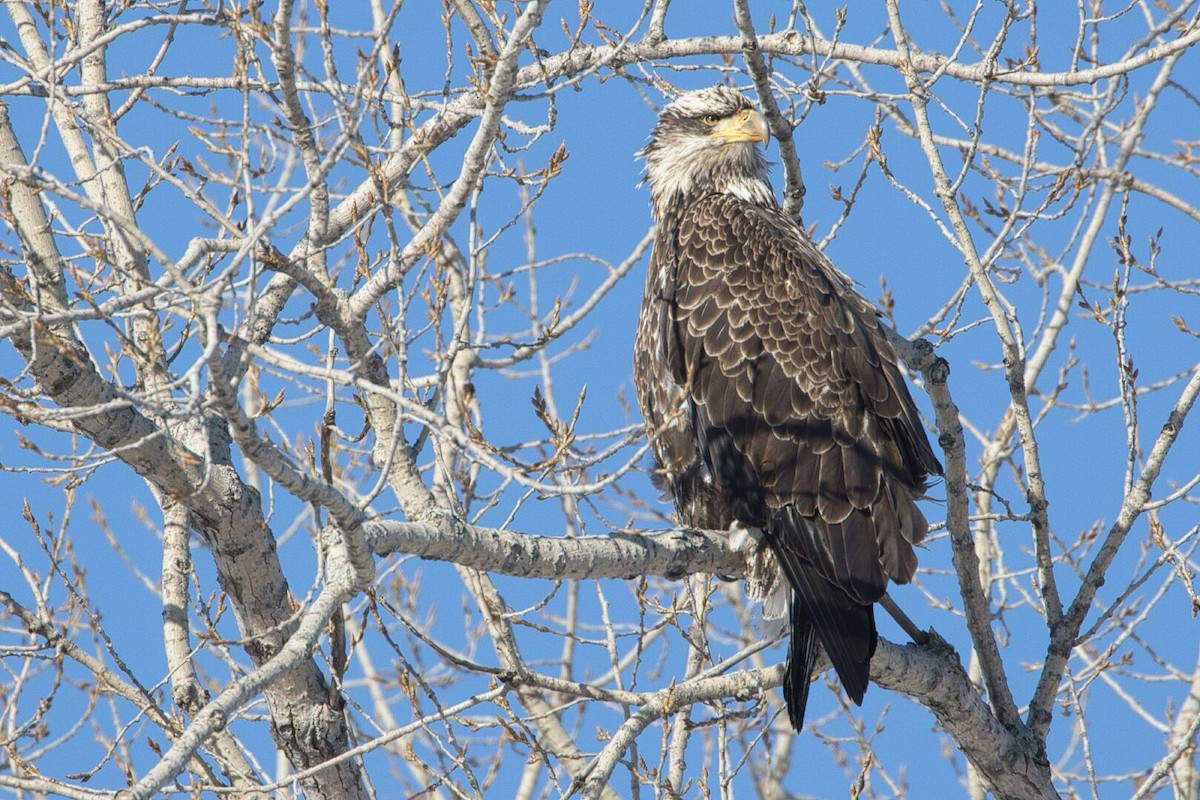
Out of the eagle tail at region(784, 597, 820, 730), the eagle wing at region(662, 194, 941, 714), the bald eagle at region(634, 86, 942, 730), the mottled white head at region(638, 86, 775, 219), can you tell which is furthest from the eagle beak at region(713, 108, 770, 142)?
the eagle tail at region(784, 597, 820, 730)

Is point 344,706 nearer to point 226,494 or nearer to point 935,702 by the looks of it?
point 226,494

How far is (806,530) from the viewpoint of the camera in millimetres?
4555

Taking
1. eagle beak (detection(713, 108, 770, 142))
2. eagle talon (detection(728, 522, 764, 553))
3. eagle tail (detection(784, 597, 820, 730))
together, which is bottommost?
eagle tail (detection(784, 597, 820, 730))

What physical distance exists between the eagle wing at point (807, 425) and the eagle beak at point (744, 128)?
0.64 m

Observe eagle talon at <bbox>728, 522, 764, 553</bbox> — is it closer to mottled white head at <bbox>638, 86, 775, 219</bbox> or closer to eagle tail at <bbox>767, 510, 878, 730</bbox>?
eagle tail at <bbox>767, 510, 878, 730</bbox>

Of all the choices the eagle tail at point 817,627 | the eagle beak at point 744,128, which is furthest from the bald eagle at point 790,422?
the eagle beak at point 744,128

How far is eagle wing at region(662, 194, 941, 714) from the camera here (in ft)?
14.5

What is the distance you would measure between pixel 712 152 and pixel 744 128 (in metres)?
0.23

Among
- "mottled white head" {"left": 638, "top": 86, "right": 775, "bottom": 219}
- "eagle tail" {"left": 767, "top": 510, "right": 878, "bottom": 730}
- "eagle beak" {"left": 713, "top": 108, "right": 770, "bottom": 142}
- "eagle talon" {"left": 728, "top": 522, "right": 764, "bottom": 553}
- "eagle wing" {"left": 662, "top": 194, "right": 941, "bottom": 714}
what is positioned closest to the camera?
"eagle tail" {"left": 767, "top": 510, "right": 878, "bottom": 730}

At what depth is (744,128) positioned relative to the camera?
561 centimetres

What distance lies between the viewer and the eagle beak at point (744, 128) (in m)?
5.55

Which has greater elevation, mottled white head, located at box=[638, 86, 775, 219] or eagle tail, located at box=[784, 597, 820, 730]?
mottled white head, located at box=[638, 86, 775, 219]

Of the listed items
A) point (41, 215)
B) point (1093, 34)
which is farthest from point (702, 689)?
point (1093, 34)

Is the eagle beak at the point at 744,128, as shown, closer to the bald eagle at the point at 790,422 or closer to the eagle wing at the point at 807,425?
the bald eagle at the point at 790,422
